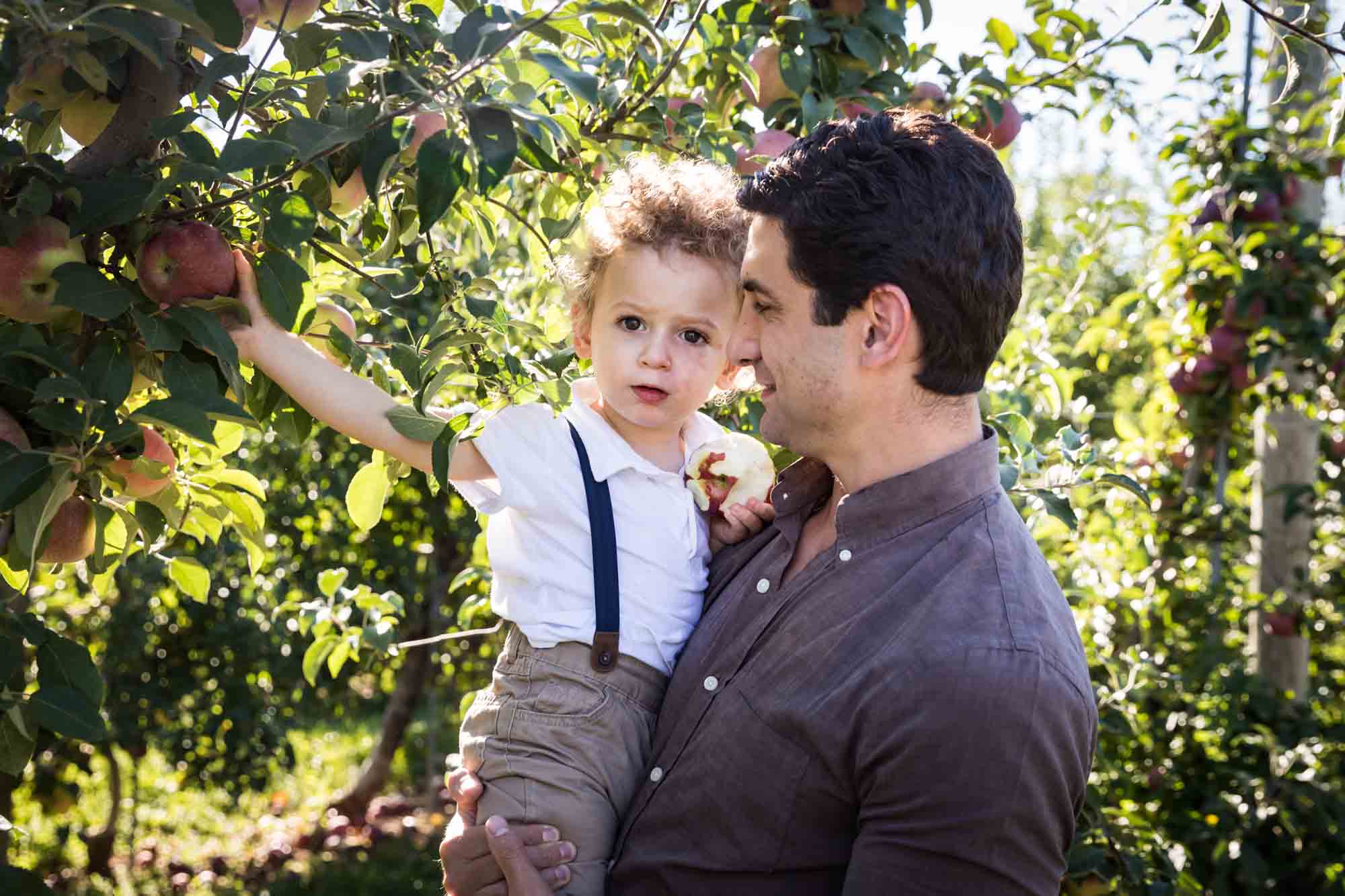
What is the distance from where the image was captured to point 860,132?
4.56 ft

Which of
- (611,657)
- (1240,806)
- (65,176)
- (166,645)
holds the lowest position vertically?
(1240,806)

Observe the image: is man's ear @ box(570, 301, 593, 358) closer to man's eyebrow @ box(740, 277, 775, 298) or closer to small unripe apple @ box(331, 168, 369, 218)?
man's eyebrow @ box(740, 277, 775, 298)

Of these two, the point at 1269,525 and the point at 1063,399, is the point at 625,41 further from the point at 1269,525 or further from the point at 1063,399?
the point at 1269,525

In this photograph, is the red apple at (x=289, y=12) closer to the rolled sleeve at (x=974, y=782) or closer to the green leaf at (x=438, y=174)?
the green leaf at (x=438, y=174)

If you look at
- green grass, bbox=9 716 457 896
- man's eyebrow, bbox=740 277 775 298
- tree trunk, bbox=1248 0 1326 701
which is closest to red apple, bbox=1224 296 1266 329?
tree trunk, bbox=1248 0 1326 701

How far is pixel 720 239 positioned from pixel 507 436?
0.37 m

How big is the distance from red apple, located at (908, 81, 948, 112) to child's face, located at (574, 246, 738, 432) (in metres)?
0.76

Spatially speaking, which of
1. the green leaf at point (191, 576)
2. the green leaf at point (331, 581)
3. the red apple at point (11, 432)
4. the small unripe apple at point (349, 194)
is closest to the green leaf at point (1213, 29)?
the small unripe apple at point (349, 194)

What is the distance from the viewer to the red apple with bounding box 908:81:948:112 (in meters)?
2.19

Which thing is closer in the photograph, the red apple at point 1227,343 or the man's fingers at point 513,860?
the man's fingers at point 513,860

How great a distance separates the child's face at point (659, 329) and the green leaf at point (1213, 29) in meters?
0.61

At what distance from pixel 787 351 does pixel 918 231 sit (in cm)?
19

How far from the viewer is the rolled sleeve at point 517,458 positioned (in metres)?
1.51

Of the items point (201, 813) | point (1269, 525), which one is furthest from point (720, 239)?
point (201, 813)
